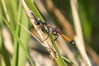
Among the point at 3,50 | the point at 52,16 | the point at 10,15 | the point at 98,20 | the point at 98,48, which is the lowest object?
the point at 98,48

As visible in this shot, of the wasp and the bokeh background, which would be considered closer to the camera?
the wasp

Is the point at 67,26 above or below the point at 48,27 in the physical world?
below

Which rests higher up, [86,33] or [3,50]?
[3,50]

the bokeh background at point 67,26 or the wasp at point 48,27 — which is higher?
the wasp at point 48,27

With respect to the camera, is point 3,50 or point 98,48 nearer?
point 3,50

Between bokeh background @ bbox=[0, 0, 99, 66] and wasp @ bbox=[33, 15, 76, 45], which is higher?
wasp @ bbox=[33, 15, 76, 45]

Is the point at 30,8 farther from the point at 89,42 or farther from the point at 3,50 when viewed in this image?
the point at 89,42

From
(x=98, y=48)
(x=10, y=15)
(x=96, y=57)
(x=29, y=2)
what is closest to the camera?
(x=29, y=2)

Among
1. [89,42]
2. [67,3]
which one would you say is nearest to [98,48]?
[89,42]

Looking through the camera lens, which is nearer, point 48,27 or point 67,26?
point 48,27

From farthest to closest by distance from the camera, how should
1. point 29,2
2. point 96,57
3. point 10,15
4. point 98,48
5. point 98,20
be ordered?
1. point 98,20
2. point 98,48
3. point 96,57
4. point 10,15
5. point 29,2

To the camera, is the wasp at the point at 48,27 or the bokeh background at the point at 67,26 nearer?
the wasp at the point at 48,27
